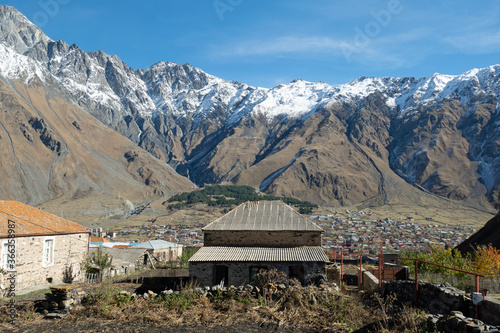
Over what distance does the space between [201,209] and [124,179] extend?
52.1 metres

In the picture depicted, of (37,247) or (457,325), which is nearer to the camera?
(457,325)

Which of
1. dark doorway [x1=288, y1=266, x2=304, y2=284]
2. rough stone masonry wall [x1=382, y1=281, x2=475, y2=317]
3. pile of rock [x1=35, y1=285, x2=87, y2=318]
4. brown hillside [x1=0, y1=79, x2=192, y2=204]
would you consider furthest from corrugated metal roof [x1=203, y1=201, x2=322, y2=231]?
brown hillside [x1=0, y1=79, x2=192, y2=204]

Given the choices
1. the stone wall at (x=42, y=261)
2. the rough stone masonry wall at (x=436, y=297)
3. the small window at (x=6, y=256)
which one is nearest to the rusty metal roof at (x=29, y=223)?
the stone wall at (x=42, y=261)

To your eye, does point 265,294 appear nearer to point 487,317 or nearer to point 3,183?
point 487,317

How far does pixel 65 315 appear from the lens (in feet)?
45.2

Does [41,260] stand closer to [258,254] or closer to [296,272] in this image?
[258,254]

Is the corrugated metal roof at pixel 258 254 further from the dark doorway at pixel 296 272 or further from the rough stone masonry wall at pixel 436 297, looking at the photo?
the rough stone masonry wall at pixel 436 297

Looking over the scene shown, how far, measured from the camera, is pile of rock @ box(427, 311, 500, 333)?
350 inches

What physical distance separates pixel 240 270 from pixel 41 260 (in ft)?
37.5

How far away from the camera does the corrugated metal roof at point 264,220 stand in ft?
87.5

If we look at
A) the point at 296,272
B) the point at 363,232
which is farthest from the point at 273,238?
the point at 363,232

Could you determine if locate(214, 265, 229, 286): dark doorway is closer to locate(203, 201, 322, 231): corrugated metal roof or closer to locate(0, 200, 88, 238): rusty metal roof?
locate(203, 201, 322, 231): corrugated metal roof

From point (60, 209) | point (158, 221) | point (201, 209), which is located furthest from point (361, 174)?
point (60, 209)

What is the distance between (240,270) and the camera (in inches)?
910
